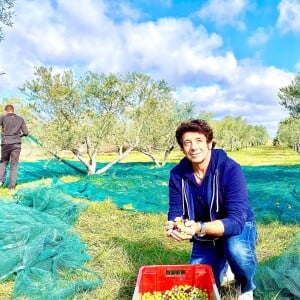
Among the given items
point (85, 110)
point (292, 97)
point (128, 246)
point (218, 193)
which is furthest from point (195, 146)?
point (292, 97)

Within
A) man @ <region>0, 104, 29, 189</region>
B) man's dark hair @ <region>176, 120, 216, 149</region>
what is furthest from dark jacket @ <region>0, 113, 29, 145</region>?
man's dark hair @ <region>176, 120, 216, 149</region>

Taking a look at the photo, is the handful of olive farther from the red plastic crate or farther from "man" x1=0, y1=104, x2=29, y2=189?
"man" x1=0, y1=104, x2=29, y2=189

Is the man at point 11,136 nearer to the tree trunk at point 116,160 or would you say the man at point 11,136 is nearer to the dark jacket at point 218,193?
the tree trunk at point 116,160

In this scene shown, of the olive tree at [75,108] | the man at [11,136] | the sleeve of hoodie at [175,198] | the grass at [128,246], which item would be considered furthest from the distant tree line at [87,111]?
the sleeve of hoodie at [175,198]

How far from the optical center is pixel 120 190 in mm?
7676

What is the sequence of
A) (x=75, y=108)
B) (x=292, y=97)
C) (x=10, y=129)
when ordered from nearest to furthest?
(x=10, y=129) → (x=75, y=108) → (x=292, y=97)

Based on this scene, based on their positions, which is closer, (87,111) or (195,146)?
(195,146)

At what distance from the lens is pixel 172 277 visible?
225cm

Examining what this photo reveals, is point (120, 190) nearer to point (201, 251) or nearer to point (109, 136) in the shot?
point (109, 136)

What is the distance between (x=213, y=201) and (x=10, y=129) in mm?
6094

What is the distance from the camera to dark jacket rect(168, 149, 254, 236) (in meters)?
2.30

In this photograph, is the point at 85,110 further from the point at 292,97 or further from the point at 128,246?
the point at 292,97

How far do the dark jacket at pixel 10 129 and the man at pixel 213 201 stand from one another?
5.72 meters

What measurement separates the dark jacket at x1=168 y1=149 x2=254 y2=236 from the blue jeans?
5.9 inches
